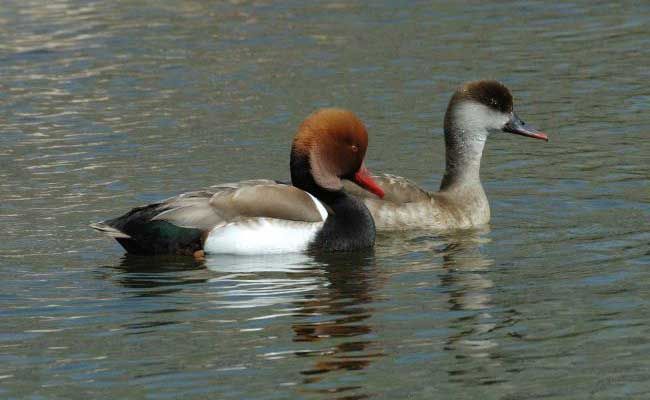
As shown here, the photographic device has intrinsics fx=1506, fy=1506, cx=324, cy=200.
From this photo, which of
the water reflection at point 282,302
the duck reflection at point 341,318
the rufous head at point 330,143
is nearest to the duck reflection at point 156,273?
the water reflection at point 282,302

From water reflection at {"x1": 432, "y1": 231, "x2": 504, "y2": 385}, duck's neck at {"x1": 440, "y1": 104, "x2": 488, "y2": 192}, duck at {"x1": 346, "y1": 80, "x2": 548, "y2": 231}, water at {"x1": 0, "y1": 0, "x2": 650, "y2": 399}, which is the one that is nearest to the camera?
water reflection at {"x1": 432, "y1": 231, "x2": 504, "y2": 385}

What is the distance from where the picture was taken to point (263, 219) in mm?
11266

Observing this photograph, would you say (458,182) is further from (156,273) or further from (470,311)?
(470,311)

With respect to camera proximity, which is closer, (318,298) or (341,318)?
(341,318)

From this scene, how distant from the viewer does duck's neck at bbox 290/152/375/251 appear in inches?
449

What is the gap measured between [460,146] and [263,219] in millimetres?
2598

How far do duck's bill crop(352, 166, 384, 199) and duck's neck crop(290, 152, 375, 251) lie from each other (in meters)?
0.23

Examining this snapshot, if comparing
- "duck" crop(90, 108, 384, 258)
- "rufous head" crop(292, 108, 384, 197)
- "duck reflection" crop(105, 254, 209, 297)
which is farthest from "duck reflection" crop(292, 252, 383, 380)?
"duck reflection" crop(105, 254, 209, 297)

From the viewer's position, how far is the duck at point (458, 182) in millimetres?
12430

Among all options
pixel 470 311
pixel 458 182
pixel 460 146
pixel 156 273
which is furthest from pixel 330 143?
pixel 470 311

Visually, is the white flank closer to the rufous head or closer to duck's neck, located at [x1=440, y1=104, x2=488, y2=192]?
the rufous head

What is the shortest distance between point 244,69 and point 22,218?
23.8 ft

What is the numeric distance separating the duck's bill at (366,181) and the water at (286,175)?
0.48 meters

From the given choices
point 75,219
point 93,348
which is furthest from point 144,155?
point 93,348
